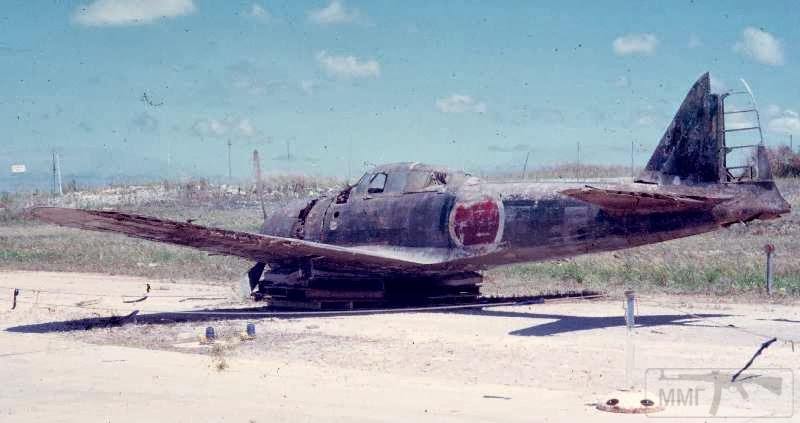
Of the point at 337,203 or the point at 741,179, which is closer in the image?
the point at 741,179

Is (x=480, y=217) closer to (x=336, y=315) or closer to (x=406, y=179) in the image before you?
(x=406, y=179)

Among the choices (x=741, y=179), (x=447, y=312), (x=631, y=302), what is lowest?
(x=447, y=312)

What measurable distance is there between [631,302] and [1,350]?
904cm

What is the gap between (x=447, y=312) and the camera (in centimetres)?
1591

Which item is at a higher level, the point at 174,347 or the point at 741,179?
the point at 741,179

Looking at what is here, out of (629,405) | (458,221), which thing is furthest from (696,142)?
(629,405)

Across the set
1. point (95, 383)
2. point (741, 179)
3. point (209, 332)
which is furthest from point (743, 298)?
point (95, 383)

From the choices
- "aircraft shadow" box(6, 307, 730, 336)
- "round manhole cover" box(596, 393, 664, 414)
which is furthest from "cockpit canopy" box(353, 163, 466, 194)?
"round manhole cover" box(596, 393, 664, 414)

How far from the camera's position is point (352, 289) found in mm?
16609

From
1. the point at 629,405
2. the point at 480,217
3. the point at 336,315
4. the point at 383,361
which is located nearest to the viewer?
the point at 629,405

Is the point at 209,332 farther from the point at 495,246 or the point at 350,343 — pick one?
the point at 495,246

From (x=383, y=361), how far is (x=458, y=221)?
17.3 feet

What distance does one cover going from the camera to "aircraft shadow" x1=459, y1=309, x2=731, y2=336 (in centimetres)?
1292

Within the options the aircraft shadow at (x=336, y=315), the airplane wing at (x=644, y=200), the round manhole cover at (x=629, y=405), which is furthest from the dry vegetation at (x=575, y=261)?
the round manhole cover at (x=629, y=405)
